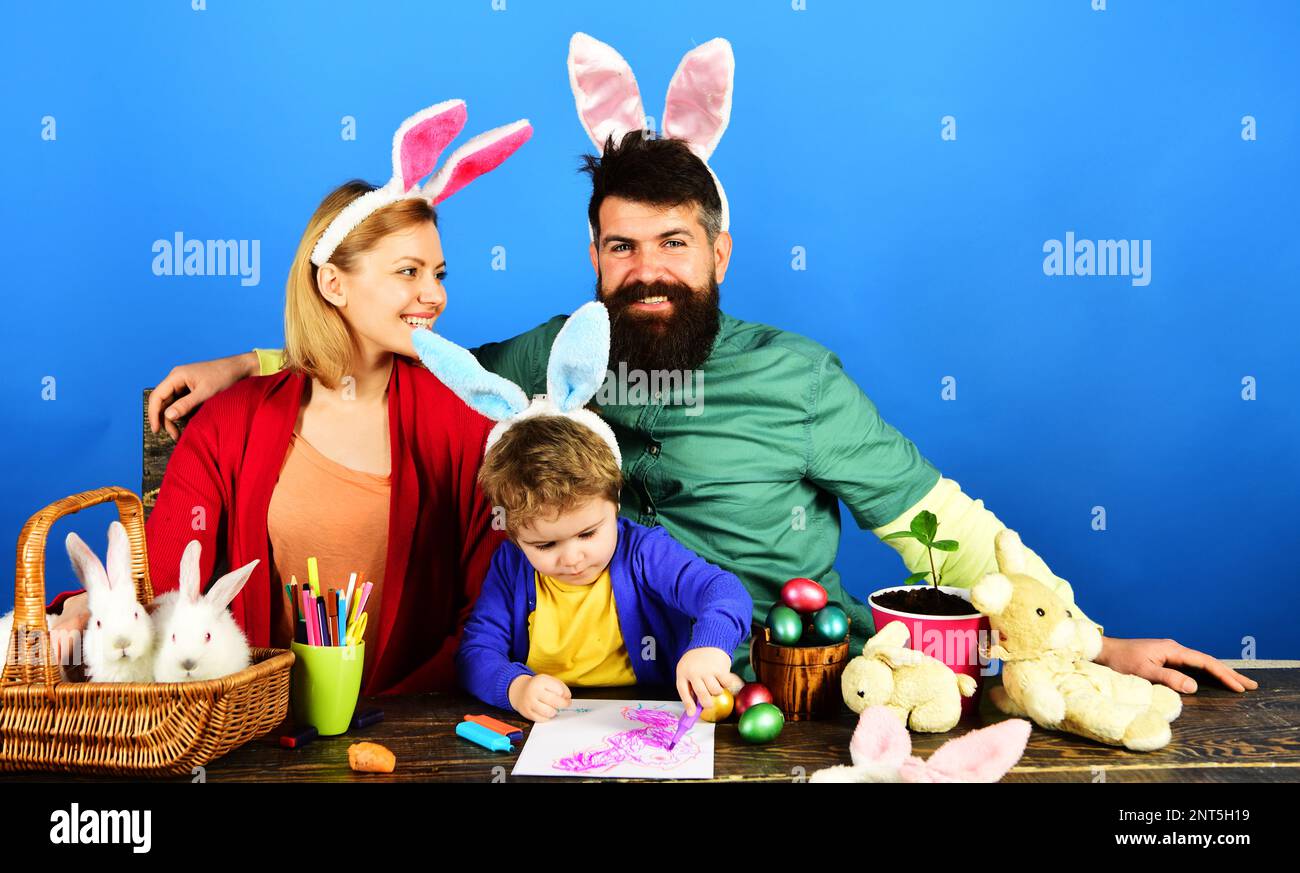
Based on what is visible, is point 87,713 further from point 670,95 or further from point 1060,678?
point 670,95

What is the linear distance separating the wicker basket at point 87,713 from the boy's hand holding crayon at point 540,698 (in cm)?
39

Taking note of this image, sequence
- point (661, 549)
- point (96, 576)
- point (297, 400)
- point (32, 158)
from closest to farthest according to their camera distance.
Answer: point (96, 576) → point (661, 549) → point (297, 400) → point (32, 158)

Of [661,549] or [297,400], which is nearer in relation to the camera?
[661,549]

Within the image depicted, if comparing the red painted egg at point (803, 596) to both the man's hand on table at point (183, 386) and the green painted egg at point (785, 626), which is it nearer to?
the green painted egg at point (785, 626)

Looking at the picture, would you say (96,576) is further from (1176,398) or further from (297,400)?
(1176,398)

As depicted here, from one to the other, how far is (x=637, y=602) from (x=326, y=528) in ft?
2.23

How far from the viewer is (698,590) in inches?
71.6

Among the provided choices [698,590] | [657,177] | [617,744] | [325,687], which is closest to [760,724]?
[617,744]

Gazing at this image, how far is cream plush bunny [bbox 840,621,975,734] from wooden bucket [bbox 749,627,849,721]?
0.05 m

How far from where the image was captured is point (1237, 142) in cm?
354

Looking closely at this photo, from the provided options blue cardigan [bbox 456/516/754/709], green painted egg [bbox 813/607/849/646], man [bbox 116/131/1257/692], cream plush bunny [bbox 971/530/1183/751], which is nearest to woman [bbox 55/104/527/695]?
man [bbox 116/131/1257/692]
